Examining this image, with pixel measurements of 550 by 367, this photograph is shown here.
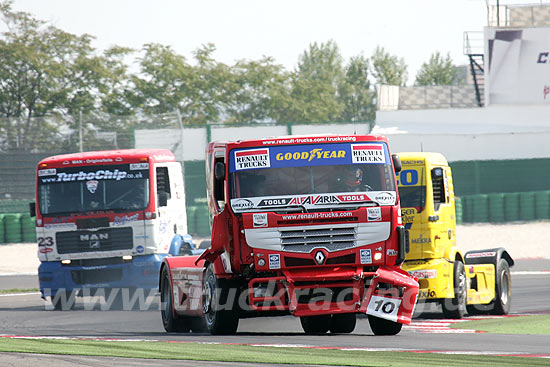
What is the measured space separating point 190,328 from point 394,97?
47463mm

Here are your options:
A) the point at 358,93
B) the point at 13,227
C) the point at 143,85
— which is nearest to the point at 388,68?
the point at 358,93

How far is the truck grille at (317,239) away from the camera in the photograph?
12.0 m

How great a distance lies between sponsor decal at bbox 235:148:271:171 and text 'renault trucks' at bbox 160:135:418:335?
0.01 m

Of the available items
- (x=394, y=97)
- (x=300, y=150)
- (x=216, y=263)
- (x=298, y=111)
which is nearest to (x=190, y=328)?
(x=216, y=263)

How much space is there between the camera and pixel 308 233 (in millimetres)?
12000

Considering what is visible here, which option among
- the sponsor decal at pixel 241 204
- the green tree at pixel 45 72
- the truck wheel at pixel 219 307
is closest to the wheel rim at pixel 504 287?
the truck wheel at pixel 219 307

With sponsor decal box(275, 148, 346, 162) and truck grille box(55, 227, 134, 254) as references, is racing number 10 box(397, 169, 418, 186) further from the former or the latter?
truck grille box(55, 227, 134, 254)

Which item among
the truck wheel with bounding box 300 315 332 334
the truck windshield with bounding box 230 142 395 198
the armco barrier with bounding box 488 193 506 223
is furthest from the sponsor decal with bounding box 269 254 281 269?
the armco barrier with bounding box 488 193 506 223

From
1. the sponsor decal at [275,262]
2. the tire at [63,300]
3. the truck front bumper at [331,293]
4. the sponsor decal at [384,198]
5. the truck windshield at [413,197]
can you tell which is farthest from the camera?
the tire at [63,300]

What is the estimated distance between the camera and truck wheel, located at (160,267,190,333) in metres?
14.3

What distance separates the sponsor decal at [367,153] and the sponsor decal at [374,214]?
69cm

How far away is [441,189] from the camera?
1532cm

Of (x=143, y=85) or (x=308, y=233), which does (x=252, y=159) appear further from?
(x=143, y=85)

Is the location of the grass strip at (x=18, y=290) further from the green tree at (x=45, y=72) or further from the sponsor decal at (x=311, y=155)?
the green tree at (x=45, y=72)
